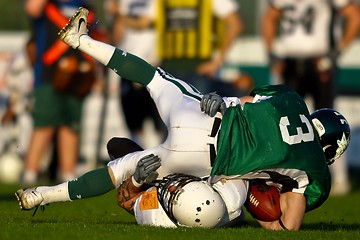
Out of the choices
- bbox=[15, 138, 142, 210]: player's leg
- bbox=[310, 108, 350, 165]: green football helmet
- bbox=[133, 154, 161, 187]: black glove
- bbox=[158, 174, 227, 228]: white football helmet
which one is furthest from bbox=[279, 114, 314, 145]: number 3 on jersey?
bbox=[15, 138, 142, 210]: player's leg

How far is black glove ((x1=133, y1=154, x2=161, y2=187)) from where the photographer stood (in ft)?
26.2

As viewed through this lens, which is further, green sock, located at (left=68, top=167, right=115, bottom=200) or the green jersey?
green sock, located at (left=68, top=167, right=115, bottom=200)

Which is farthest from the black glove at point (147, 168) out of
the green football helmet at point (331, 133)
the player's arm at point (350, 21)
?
the player's arm at point (350, 21)

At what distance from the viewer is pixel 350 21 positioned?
13914 millimetres

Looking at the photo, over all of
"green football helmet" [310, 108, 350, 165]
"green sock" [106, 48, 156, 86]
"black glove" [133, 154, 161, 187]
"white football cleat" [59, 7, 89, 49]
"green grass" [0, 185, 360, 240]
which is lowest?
"green grass" [0, 185, 360, 240]

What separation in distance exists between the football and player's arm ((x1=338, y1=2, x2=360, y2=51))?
5.83 meters

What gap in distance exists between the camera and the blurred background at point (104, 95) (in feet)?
51.9

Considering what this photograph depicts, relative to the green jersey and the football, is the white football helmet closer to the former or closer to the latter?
the green jersey

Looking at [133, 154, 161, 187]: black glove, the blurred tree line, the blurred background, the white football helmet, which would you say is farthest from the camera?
the blurred tree line

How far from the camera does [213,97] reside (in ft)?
26.4

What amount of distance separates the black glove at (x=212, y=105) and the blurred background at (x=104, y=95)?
7103 millimetres

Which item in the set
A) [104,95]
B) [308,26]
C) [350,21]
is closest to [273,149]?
[308,26]

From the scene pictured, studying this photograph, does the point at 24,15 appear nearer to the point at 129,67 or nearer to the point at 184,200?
the point at 129,67

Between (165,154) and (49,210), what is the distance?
1.96m
